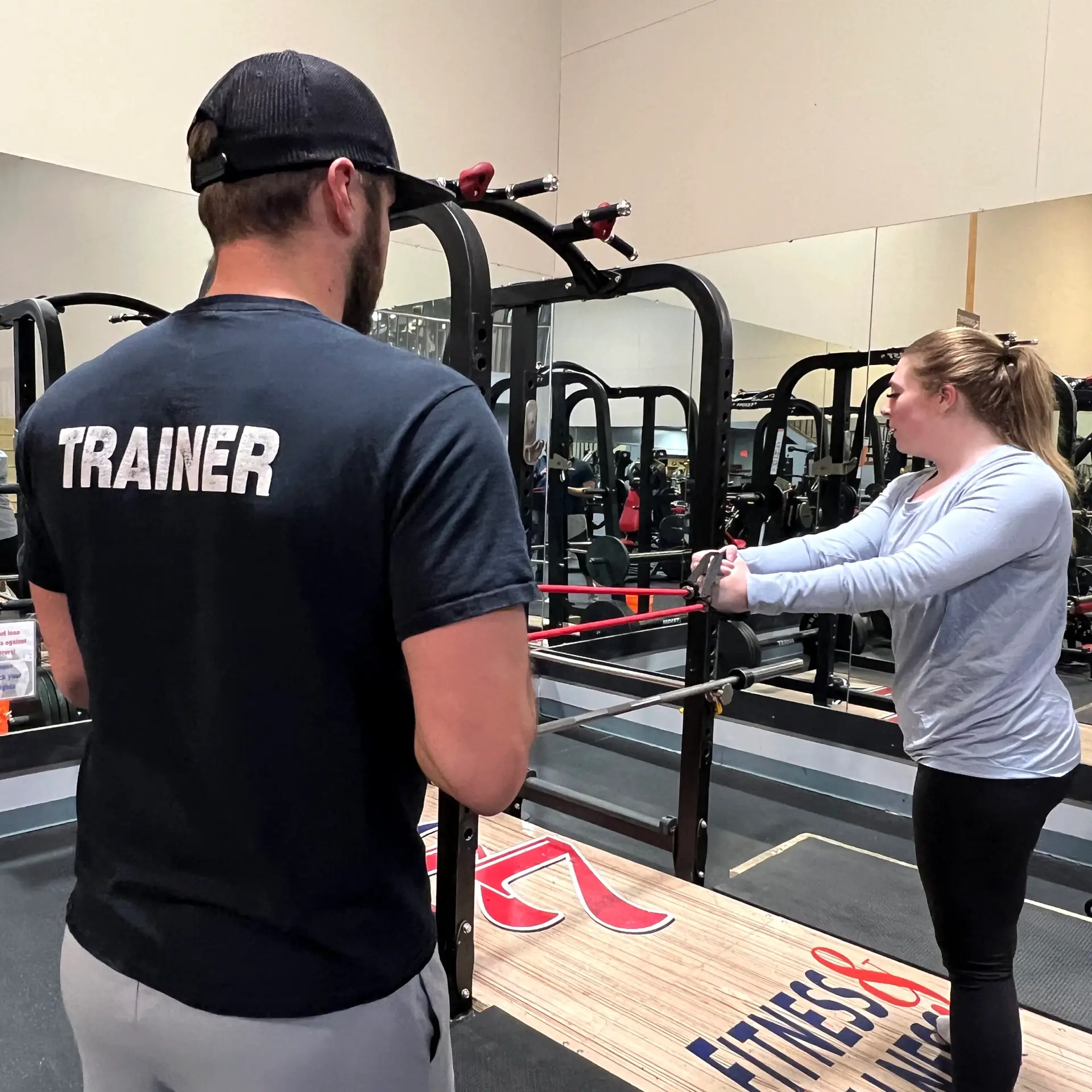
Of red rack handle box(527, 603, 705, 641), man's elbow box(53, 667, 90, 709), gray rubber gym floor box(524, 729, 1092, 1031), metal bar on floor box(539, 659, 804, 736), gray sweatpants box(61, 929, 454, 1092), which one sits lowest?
gray rubber gym floor box(524, 729, 1092, 1031)

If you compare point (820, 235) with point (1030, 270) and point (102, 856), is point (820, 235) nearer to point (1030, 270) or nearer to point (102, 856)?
point (1030, 270)

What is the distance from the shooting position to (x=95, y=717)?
83 centimetres

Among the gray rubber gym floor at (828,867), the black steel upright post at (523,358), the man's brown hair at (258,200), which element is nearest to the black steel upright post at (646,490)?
the gray rubber gym floor at (828,867)

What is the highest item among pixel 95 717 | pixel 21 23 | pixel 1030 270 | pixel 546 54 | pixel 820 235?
pixel 546 54

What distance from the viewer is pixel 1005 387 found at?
5.41ft

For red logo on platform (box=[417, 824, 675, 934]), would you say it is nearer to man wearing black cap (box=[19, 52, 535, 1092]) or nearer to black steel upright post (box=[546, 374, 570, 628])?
man wearing black cap (box=[19, 52, 535, 1092])

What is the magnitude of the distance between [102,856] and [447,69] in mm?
4553

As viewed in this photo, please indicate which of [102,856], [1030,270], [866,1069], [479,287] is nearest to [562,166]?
[1030,270]

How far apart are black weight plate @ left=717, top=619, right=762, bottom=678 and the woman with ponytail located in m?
2.39

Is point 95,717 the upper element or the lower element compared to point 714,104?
lower

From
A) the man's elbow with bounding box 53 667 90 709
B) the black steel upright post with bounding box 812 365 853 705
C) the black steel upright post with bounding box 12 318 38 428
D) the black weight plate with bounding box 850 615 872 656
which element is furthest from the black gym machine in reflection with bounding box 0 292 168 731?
the black weight plate with bounding box 850 615 872 656

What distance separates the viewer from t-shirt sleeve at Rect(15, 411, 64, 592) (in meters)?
0.83

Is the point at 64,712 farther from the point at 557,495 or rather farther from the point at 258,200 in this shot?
the point at 258,200

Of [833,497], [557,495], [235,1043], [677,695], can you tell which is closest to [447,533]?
[235,1043]
